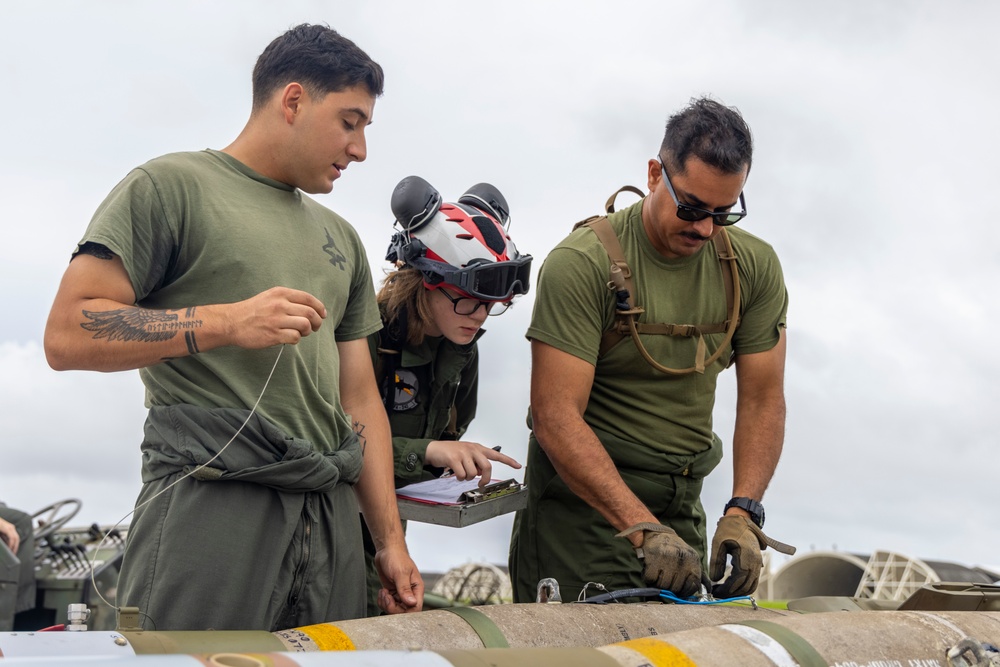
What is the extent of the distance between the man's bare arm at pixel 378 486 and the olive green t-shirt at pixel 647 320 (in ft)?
2.95

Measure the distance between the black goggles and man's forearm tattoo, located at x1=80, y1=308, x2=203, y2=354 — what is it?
5.50 ft

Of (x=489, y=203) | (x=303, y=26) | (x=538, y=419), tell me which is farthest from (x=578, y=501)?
(x=303, y=26)

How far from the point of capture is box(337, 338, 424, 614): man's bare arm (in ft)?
13.1

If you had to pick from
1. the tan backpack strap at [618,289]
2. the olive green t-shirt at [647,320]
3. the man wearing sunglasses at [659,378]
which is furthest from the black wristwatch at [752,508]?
the tan backpack strap at [618,289]

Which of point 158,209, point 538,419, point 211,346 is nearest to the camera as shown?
point 211,346

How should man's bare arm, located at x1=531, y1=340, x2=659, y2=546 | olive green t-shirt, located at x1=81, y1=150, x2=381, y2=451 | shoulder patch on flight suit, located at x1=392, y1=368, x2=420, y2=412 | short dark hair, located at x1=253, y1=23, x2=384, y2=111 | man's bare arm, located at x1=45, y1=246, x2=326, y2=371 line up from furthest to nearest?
shoulder patch on flight suit, located at x1=392, y1=368, x2=420, y2=412 → man's bare arm, located at x1=531, y1=340, x2=659, y2=546 → short dark hair, located at x1=253, y1=23, x2=384, y2=111 → olive green t-shirt, located at x1=81, y1=150, x2=381, y2=451 → man's bare arm, located at x1=45, y1=246, x2=326, y2=371

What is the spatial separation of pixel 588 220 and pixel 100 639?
3045 mm

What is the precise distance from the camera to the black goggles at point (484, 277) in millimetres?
4863

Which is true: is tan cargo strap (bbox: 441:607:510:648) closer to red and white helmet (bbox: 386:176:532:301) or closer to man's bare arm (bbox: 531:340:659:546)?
man's bare arm (bbox: 531:340:659:546)

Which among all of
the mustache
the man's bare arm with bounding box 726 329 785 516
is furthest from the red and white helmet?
the man's bare arm with bounding box 726 329 785 516

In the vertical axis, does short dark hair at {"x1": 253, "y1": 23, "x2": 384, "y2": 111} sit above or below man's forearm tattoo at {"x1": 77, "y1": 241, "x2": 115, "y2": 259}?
above

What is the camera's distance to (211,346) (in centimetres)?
336

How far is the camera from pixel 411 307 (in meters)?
5.03

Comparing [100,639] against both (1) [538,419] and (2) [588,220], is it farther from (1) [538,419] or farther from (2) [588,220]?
(2) [588,220]
